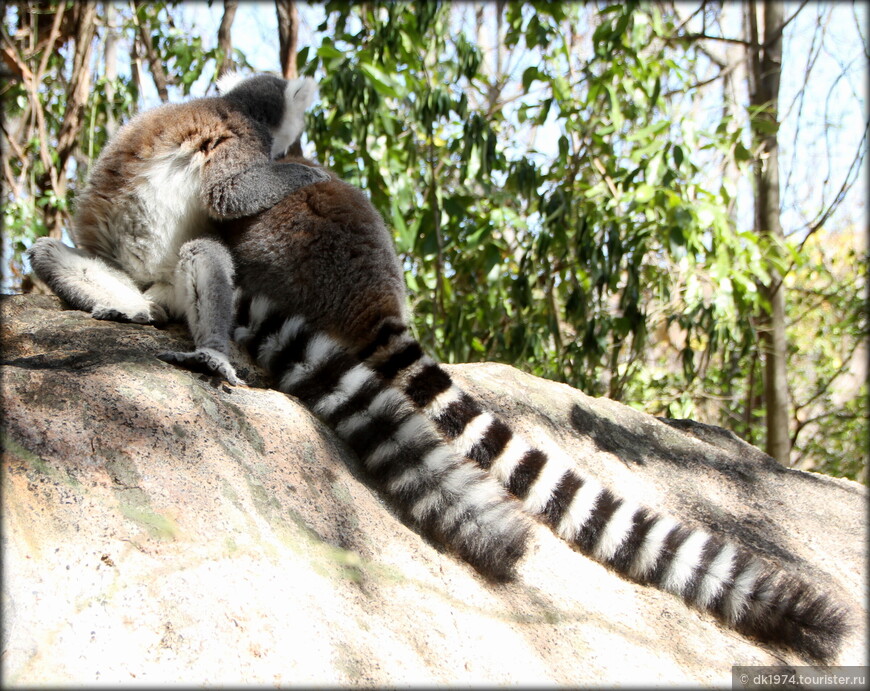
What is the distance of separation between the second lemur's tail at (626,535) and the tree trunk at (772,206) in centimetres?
363

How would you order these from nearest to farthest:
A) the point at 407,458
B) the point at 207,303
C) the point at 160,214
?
the point at 407,458 → the point at 207,303 → the point at 160,214

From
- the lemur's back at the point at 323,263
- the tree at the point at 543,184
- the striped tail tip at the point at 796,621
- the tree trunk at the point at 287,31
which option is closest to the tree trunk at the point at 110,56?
the tree at the point at 543,184

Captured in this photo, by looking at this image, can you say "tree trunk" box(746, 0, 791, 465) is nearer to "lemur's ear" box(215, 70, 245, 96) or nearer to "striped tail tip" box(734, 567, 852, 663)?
"striped tail tip" box(734, 567, 852, 663)

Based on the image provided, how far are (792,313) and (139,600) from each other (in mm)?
8412

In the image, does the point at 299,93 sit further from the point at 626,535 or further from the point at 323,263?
the point at 626,535

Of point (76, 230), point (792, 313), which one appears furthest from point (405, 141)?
point (792, 313)

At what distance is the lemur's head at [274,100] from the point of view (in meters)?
3.47

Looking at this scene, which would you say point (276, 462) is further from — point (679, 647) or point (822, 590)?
point (822, 590)

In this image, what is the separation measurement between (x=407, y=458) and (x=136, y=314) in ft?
4.74

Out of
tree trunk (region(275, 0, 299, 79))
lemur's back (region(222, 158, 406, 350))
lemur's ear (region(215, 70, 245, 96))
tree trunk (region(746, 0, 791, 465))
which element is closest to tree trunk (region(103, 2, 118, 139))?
tree trunk (region(275, 0, 299, 79))

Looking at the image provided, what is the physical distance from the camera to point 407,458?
7.54 feet

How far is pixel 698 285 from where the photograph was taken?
16.0 feet

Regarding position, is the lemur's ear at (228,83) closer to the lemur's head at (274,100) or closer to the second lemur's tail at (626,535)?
the lemur's head at (274,100)

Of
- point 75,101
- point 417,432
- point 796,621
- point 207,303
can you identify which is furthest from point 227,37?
point 796,621
